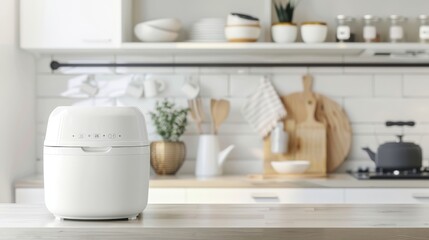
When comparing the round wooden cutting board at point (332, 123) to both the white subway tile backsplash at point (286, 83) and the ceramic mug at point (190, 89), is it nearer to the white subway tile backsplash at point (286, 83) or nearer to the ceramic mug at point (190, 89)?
the white subway tile backsplash at point (286, 83)

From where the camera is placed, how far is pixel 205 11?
4422 millimetres

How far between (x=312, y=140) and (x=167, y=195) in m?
0.93

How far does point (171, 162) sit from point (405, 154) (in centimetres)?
123

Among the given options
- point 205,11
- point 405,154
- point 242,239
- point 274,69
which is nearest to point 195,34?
point 205,11

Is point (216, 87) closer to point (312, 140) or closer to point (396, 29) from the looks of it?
point (312, 140)

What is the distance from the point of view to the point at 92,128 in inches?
75.2

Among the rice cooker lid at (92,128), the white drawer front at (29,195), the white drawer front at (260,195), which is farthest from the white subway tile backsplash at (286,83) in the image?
the rice cooker lid at (92,128)

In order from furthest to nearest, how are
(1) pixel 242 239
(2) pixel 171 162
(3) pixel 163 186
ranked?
1. (2) pixel 171 162
2. (3) pixel 163 186
3. (1) pixel 242 239

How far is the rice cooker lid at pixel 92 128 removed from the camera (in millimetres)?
1902

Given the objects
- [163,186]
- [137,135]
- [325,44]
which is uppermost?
[325,44]

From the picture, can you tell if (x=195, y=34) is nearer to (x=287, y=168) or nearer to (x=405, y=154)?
(x=287, y=168)

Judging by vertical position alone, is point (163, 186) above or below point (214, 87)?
below

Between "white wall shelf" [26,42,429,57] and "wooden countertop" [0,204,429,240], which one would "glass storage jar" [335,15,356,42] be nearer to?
"white wall shelf" [26,42,429,57]

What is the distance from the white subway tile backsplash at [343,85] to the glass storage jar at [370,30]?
252 mm
